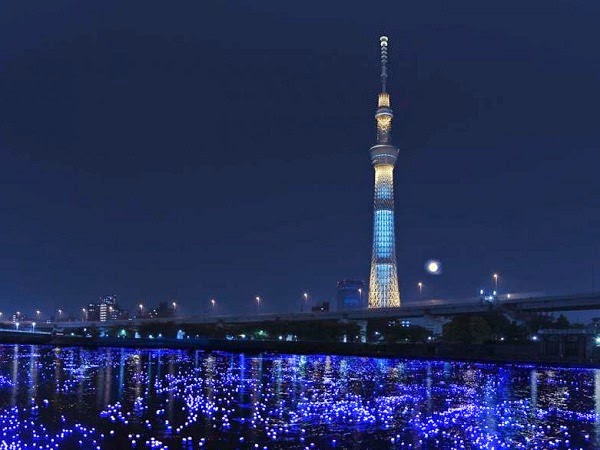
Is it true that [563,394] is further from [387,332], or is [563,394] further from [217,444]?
[387,332]

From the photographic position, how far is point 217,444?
30672mm

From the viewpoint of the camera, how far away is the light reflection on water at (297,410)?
3189 centimetres

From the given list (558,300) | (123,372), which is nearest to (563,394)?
(123,372)

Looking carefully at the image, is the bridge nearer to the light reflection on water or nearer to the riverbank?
the riverbank

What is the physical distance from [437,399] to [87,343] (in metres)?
135

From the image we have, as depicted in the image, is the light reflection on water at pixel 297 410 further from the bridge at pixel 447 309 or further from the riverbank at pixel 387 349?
the bridge at pixel 447 309

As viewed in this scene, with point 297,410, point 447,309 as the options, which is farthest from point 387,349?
point 297,410

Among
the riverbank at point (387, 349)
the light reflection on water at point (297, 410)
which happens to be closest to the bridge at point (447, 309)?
the riverbank at point (387, 349)

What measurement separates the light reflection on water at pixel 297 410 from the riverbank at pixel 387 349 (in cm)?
2208

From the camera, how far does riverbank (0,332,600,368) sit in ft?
296

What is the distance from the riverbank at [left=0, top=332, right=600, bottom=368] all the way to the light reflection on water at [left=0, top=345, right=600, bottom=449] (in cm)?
2208

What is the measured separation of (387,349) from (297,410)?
77.9m

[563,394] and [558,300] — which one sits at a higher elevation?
[558,300]

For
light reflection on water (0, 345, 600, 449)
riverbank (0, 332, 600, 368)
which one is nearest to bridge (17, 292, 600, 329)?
riverbank (0, 332, 600, 368)
